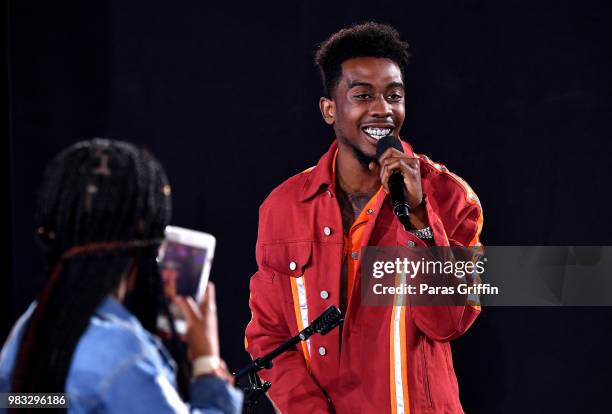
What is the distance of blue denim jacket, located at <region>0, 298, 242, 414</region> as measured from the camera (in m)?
1.47

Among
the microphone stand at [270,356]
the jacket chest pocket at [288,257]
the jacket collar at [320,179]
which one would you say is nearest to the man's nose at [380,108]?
the jacket collar at [320,179]

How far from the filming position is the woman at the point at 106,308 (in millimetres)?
1479

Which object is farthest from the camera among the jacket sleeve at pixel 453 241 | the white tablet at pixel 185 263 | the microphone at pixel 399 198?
the jacket sleeve at pixel 453 241

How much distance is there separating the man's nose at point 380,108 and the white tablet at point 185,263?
3.90ft

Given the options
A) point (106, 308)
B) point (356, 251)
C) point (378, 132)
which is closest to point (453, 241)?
point (356, 251)

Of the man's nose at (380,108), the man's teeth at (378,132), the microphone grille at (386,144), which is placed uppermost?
the man's nose at (380,108)

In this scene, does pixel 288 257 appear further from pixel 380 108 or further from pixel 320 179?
pixel 380 108

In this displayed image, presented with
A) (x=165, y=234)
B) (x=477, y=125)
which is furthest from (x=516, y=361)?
(x=165, y=234)

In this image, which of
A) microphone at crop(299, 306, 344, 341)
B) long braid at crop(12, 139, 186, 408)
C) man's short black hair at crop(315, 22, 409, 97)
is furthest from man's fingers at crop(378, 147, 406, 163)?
long braid at crop(12, 139, 186, 408)

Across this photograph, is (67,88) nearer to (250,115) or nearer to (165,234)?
(250,115)

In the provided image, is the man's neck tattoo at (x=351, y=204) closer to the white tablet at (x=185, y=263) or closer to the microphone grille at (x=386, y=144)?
the microphone grille at (x=386, y=144)

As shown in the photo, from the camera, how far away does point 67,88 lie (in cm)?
344

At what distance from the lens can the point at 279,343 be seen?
275 cm

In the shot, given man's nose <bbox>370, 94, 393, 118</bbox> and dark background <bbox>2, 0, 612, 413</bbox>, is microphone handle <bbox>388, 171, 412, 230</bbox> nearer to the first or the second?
man's nose <bbox>370, 94, 393, 118</bbox>
